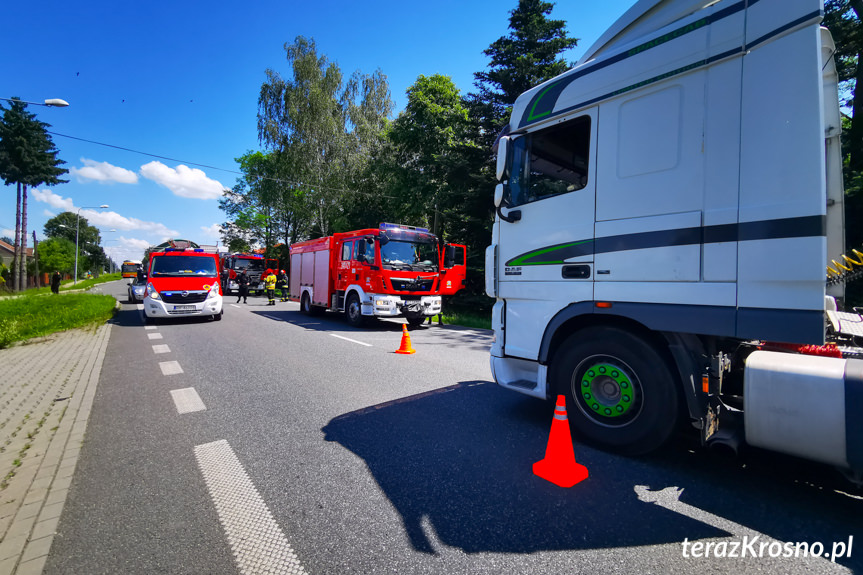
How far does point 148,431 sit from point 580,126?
4939mm

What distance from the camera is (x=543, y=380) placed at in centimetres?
386

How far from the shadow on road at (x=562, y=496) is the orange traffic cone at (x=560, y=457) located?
76 mm

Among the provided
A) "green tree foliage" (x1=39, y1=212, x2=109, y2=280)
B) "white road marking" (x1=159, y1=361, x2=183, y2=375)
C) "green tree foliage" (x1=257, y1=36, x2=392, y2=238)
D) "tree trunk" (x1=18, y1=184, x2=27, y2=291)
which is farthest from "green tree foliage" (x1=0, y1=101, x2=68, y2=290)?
"green tree foliage" (x1=39, y1=212, x2=109, y2=280)

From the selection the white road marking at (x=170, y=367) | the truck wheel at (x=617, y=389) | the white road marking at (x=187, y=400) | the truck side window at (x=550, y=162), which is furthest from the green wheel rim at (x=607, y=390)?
the white road marking at (x=170, y=367)

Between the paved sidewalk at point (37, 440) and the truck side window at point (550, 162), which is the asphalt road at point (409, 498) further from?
the truck side window at point (550, 162)

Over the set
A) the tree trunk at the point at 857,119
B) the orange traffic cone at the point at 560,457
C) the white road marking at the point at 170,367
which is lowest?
the white road marking at the point at 170,367

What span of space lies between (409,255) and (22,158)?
140 ft

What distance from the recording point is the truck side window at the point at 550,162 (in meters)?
3.62

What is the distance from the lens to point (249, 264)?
28812mm

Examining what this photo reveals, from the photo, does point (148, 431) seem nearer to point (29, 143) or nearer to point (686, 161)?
point (686, 161)

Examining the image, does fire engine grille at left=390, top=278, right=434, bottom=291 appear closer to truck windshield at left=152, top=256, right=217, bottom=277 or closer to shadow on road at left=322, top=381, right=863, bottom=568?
truck windshield at left=152, top=256, right=217, bottom=277

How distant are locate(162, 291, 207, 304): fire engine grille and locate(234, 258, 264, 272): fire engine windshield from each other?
1671 cm

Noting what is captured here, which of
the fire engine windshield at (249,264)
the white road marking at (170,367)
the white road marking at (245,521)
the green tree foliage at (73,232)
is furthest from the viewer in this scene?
the green tree foliage at (73,232)

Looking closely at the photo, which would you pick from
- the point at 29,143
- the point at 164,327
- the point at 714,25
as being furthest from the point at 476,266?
the point at 29,143
